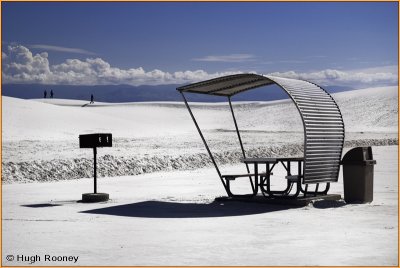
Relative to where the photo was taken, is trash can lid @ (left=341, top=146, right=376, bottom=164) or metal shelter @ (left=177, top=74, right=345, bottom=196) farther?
trash can lid @ (left=341, top=146, right=376, bottom=164)

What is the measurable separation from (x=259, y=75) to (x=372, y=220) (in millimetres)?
4066

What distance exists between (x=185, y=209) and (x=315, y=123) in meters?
3.12

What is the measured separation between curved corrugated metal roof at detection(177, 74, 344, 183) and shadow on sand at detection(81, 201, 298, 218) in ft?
3.67

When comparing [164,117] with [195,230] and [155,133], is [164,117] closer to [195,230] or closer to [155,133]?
[155,133]

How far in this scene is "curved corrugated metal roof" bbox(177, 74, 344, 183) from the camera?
1362cm

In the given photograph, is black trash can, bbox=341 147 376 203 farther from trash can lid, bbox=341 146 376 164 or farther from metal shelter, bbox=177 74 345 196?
metal shelter, bbox=177 74 345 196

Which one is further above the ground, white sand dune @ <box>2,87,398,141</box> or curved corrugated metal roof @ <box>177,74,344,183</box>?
white sand dune @ <box>2,87,398,141</box>

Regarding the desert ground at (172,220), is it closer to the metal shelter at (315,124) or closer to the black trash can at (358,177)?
the black trash can at (358,177)

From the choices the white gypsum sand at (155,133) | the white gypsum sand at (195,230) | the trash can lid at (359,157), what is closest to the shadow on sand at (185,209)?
the white gypsum sand at (195,230)

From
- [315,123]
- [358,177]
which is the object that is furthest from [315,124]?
[358,177]

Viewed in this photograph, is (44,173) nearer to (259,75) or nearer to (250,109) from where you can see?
(259,75)

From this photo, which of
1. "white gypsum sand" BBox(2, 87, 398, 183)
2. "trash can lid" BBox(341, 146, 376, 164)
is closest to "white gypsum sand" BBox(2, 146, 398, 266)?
"trash can lid" BBox(341, 146, 376, 164)

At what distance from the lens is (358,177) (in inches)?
552

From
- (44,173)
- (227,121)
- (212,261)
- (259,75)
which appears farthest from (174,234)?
(227,121)
